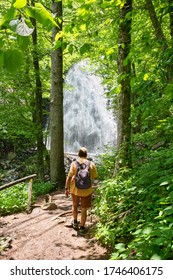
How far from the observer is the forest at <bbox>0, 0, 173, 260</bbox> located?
2.24 m

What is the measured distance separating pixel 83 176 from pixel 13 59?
4591mm

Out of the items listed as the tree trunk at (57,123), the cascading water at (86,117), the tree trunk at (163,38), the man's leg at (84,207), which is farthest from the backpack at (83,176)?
the cascading water at (86,117)

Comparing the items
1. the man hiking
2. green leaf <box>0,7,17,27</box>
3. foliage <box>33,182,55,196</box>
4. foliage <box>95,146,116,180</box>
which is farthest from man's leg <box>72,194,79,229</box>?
green leaf <box>0,7,17,27</box>

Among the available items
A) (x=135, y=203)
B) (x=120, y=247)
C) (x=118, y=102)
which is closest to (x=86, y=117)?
(x=118, y=102)

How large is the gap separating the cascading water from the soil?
16643 millimetres

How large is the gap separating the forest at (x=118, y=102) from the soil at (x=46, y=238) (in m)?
0.37

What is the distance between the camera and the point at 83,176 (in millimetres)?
5863

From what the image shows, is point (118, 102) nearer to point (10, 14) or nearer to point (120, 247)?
point (120, 247)

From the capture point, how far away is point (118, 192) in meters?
5.55

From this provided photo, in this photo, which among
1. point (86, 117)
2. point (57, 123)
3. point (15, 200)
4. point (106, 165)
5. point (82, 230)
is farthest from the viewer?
point (86, 117)

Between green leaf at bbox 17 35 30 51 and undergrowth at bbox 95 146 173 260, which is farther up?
green leaf at bbox 17 35 30 51

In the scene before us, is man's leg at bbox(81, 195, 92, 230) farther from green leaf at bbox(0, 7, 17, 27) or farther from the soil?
green leaf at bbox(0, 7, 17, 27)

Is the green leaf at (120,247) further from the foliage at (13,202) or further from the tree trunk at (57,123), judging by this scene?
the tree trunk at (57,123)

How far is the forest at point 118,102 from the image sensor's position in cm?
224
